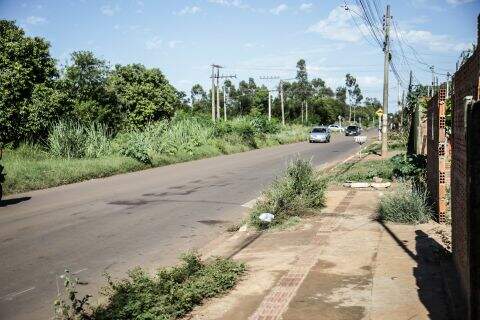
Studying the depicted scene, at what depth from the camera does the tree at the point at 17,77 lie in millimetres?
20578

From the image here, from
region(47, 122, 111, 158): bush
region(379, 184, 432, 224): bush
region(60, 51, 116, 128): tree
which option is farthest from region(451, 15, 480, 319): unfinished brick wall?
region(60, 51, 116, 128): tree

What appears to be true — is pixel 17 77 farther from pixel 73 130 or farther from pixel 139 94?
pixel 139 94

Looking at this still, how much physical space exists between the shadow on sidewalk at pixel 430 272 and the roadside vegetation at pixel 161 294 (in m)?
2.27

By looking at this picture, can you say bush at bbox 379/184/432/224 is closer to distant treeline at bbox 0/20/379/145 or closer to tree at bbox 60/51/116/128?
distant treeline at bbox 0/20/379/145

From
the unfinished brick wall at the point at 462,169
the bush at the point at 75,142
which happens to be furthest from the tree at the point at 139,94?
the unfinished brick wall at the point at 462,169

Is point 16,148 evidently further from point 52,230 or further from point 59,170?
point 52,230

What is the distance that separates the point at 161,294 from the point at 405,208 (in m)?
5.51

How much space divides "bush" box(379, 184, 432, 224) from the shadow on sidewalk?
0.67 meters

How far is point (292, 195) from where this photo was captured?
957 centimetres

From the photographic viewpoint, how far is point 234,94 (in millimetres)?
101125

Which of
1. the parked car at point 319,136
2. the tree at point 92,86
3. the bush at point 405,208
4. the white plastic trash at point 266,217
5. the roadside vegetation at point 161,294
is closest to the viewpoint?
the roadside vegetation at point 161,294

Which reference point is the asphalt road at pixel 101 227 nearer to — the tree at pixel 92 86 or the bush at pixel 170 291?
the bush at pixel 170 291

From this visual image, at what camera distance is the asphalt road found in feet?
20.4

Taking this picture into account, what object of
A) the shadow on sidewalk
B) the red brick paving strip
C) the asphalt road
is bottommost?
the asphalt road
